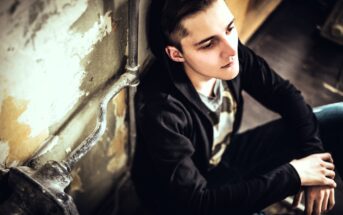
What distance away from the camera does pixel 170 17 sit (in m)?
1.39

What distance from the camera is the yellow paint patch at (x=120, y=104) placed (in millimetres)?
1697

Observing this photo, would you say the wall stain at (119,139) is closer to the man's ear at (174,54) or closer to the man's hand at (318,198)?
the man's ear at (174,54)

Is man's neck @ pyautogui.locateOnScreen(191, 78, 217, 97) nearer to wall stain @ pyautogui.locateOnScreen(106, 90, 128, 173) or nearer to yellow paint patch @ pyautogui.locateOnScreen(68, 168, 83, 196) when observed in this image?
wall stain @ pyautogui.locateOnScreen(106, 90, 128, 173)

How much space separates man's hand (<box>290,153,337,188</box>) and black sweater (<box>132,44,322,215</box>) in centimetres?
5

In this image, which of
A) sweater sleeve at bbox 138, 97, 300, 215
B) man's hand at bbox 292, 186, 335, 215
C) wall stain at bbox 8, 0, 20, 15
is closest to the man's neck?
sweater sleeve at bbox 138, 97, 300, 215

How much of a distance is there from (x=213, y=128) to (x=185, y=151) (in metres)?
0.27

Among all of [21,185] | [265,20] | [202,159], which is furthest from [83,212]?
[265,20]

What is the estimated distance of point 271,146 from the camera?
2.05 m

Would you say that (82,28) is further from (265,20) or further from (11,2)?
(265,20)

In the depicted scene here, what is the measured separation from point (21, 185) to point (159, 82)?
0.76 metres

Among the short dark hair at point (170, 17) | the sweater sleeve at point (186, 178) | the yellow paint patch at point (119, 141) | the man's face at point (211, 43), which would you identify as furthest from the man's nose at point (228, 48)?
the yellow paint patch at point (119, 141)

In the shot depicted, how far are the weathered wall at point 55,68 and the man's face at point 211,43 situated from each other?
23 cm

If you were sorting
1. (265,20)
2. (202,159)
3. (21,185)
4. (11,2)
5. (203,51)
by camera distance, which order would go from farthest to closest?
(265,20) → (202,159) → (203,51) → (21,185) → (11,2)

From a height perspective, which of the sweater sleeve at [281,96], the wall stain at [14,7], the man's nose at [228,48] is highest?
the wall stain at [14,7]
